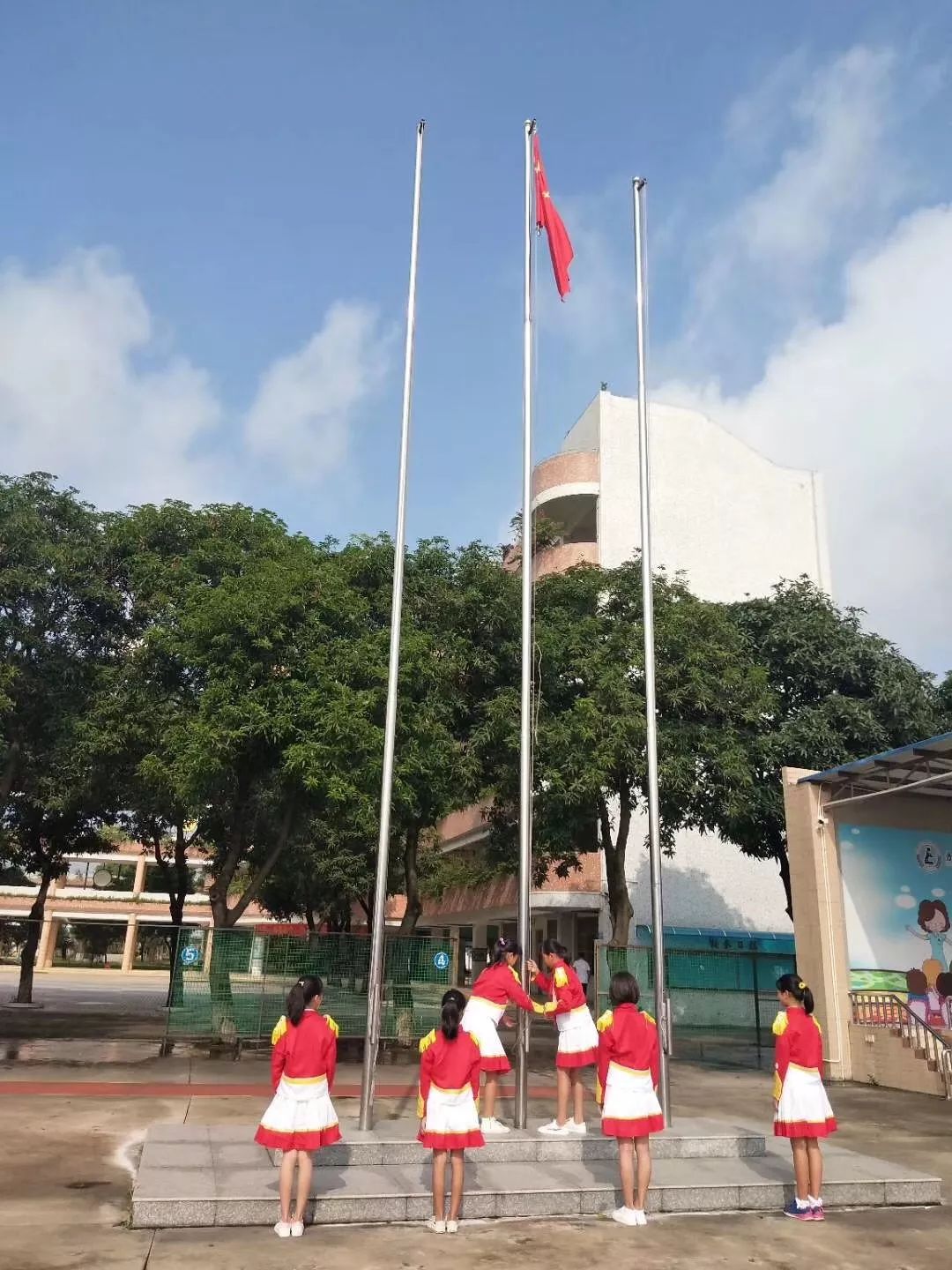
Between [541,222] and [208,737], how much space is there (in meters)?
8.99

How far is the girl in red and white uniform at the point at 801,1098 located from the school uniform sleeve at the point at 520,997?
2.22 meters

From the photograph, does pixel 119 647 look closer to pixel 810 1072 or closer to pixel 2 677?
pixel 2 677

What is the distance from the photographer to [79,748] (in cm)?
1845

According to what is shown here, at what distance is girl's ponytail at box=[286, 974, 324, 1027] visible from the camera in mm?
6516

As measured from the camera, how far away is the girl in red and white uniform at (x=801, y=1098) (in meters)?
7.05

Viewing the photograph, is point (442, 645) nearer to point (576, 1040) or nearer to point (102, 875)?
point (576, 1040)

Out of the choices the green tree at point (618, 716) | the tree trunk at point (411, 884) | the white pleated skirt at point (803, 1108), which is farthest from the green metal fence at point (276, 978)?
the white pleated skirt at point (803, 1108)

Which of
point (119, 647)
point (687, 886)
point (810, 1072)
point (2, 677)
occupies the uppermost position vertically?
point (119, 647)

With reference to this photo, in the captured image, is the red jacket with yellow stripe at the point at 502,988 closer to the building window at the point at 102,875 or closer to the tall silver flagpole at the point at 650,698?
the tall silver flagpole at the point at 650,698

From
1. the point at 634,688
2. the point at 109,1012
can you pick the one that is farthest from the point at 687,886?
the point at 109,1012

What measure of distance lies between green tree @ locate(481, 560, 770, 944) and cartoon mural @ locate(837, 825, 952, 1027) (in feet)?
10.9

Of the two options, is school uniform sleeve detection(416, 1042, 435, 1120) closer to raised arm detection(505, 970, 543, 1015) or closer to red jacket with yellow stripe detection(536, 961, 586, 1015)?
raised arm detection(505, 970, 543, 1015)

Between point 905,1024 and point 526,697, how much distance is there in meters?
9.98

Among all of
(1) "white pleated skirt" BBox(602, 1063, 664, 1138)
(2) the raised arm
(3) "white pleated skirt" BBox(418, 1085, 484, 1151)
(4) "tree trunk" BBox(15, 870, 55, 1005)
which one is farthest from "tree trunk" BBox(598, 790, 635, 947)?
(3) "white pleated skirt" BBox(418, 1085, 484, 1151)
